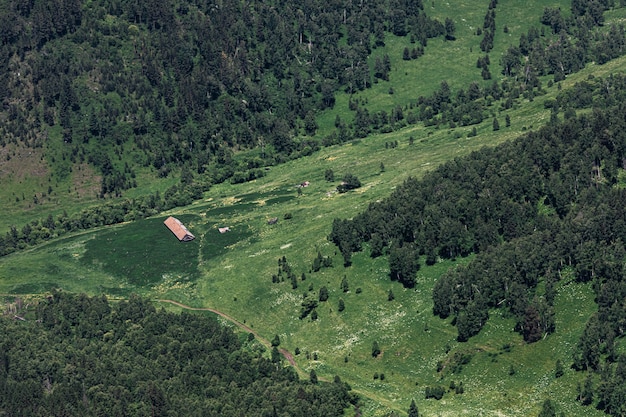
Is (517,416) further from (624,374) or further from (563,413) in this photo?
(624,374)

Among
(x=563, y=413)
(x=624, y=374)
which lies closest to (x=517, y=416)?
(x=563, y=413)

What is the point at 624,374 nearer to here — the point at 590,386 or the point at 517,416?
the point at 590,386
